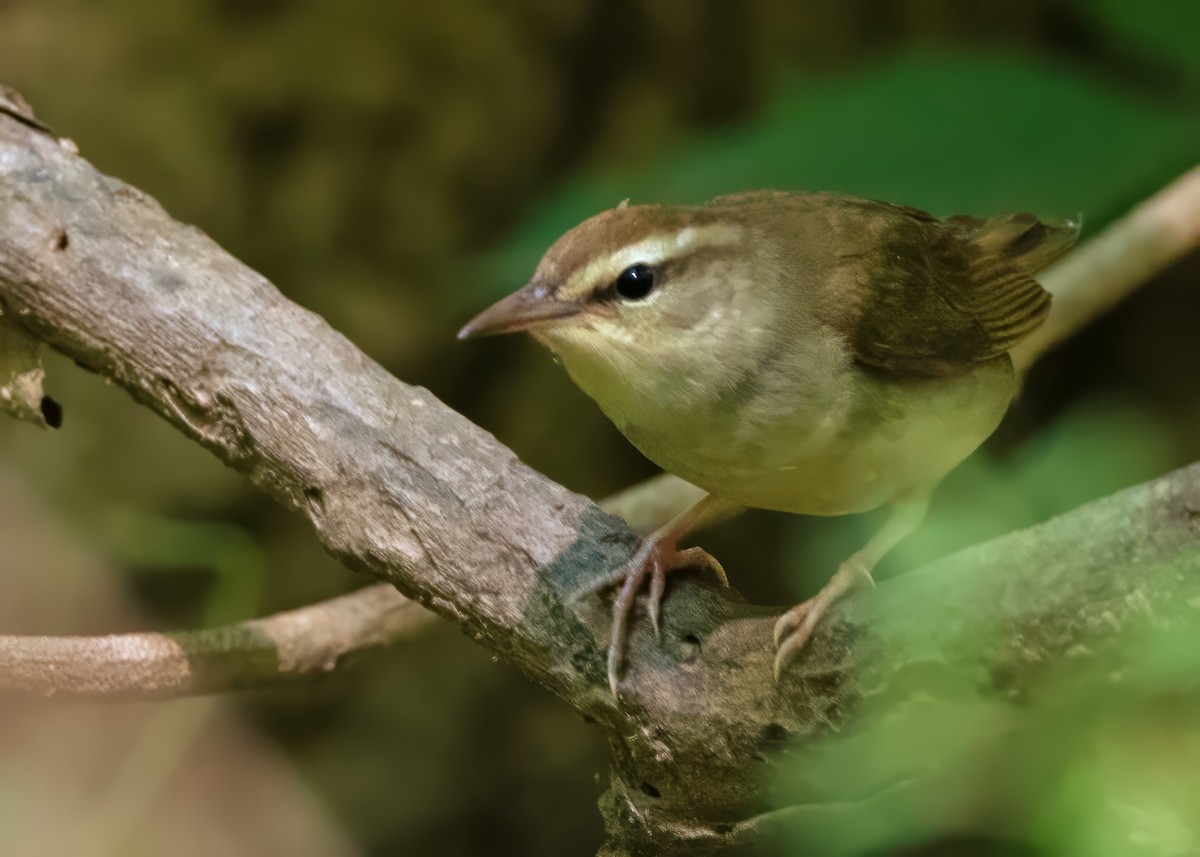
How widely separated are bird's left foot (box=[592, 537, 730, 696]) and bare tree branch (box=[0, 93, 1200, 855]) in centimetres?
2

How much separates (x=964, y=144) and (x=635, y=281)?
939mm

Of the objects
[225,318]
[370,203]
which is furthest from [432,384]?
[225,318]

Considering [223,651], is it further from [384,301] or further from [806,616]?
[384,301]

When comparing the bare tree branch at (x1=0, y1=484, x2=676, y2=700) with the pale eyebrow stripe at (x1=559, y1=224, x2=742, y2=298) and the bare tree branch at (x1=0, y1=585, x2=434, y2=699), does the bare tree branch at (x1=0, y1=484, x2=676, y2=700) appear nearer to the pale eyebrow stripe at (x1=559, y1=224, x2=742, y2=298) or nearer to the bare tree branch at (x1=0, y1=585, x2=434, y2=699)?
the bare tree branch at (x1=0, y1=585, x2=434, y2=699)

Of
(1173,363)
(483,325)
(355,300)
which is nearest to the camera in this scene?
(483,325)

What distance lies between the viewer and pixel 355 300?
12.8 feet

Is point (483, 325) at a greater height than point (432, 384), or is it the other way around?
point (483, 325)

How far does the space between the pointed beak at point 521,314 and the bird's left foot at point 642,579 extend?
436 millimetres

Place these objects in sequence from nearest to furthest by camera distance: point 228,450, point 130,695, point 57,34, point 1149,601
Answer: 1. point 1149,601
2. point 228,450
3. point 130,695
4. point 57,34

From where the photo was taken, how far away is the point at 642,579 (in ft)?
6.07

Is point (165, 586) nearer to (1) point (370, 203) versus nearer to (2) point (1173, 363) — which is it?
(1) point (370, 203)

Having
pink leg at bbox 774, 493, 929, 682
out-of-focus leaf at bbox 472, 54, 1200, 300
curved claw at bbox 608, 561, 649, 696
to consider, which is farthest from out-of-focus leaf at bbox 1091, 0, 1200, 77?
curved claw at bbox 608, 561, 649, 696

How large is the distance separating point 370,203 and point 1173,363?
264 cm

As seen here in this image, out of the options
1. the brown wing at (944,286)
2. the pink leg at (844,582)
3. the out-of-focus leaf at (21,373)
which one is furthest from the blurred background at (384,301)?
the out-of-focus leaf at (21,373)
